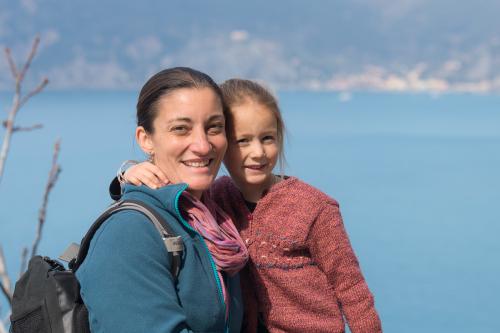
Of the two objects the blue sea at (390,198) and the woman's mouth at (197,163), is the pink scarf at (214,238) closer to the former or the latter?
the woman's mouth at (197,163)

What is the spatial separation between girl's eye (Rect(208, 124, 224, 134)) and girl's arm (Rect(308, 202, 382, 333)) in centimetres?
26

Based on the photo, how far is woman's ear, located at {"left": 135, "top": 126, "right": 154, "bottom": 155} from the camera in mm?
1030

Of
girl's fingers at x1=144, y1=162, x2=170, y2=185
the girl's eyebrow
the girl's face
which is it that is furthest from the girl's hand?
the girl's face

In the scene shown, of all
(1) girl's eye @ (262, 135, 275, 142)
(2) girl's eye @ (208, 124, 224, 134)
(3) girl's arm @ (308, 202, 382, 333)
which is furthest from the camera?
(1) girl's eye @ (262, 135, 275, 142)

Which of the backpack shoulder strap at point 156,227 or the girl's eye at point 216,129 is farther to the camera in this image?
the girl's eye at point 216,129

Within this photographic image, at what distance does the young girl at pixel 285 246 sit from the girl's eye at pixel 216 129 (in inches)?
7.1

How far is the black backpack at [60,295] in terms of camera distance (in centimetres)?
84

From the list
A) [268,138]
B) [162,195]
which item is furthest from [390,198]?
[162,195]

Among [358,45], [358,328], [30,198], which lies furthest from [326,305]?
[358,45]

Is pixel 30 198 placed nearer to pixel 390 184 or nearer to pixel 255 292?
pixel 390 184

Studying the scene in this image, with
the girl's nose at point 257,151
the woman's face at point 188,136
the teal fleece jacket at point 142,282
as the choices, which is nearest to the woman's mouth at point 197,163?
the woman's face at point 188,136

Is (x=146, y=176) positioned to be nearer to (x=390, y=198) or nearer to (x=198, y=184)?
(x=198, y=184)

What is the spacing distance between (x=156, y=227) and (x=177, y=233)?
4cm

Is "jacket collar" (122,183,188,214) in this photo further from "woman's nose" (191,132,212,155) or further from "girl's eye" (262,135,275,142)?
"girl's eye" (262,135,275,142)
